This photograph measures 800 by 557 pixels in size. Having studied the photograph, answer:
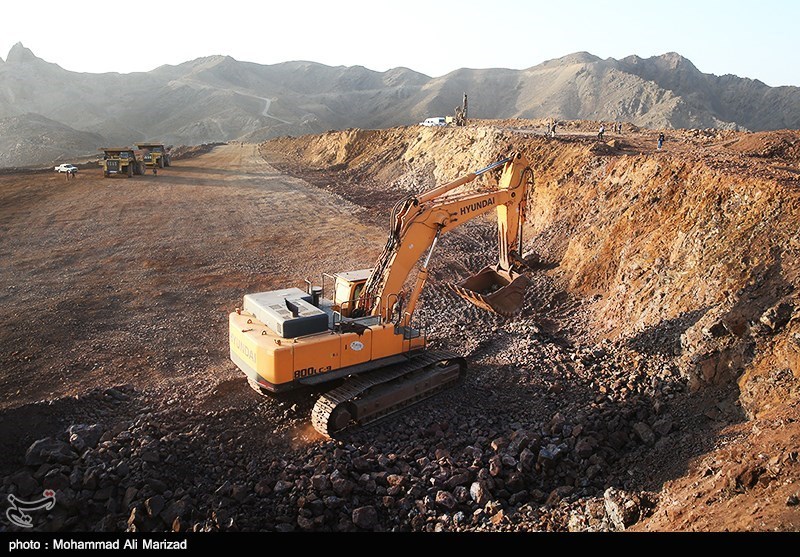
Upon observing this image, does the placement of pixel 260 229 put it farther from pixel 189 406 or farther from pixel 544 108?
pixel 544 108

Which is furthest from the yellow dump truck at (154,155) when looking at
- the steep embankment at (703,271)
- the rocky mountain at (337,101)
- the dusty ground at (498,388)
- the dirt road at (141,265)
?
the steep embankment at (703,271)

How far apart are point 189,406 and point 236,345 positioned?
141 cm

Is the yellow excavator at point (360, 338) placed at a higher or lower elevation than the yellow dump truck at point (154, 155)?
lower

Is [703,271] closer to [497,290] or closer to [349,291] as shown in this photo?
[497,290]

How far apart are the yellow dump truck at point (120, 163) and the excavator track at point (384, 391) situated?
→ 31.7 meters

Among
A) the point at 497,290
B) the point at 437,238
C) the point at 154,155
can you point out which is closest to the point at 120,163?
the point at 154,155

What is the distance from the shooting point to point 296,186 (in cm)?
3403

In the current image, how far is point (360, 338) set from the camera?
9.11 m

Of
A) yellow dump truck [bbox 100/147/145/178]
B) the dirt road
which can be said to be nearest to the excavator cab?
the dirt road

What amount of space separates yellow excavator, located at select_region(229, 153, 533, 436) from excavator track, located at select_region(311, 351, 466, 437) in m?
0.02

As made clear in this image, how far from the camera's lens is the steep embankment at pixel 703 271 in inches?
280

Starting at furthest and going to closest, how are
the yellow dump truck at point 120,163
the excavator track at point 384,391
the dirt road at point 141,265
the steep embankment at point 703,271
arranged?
the yellow dump truck at point 120,163 → the dirt road at point 141,265 → the excavator track at point 384,391 → the steep embankment at point 703,271

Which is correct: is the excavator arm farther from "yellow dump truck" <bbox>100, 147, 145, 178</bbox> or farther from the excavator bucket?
"yellow dump truck" <bbox>100, 147, 145, 178</bbox>

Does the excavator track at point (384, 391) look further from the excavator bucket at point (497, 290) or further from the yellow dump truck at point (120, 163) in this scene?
the yellow dump truck at point (120, 163)
